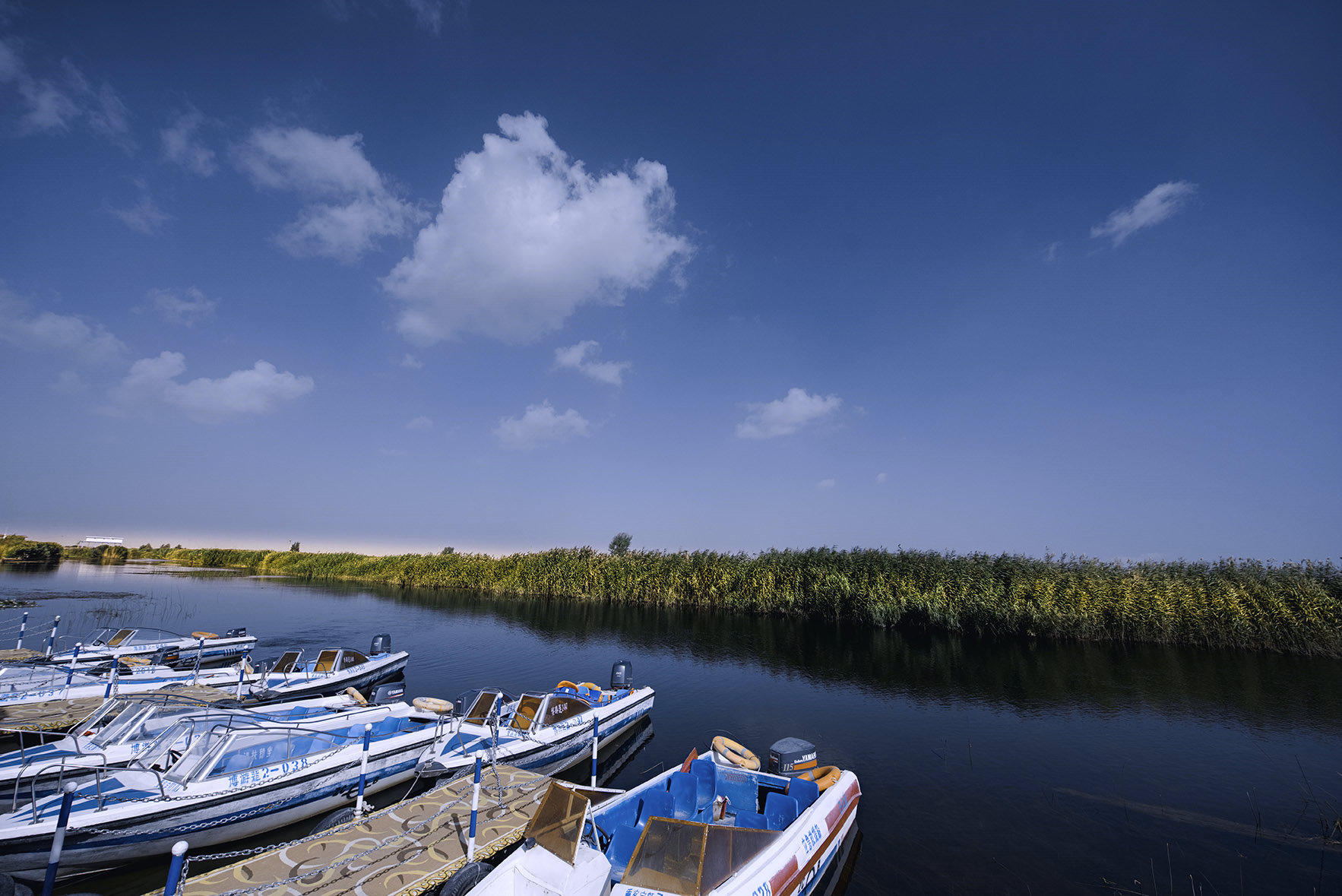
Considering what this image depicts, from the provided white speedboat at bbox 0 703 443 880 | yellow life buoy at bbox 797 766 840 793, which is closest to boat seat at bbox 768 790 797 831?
yellow life buoy at bbox 797 766 840 793

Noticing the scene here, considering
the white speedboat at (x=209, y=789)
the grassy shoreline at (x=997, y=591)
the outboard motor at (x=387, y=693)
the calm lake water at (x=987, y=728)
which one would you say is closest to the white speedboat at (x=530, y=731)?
the white speedboat at (x=209, y=789)

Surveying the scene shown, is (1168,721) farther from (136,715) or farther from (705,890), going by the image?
(136,715)

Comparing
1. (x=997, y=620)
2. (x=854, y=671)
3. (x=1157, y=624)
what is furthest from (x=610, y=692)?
(x=1157, y=624)

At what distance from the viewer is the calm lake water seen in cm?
1061

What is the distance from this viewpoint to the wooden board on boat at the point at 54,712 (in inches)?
544

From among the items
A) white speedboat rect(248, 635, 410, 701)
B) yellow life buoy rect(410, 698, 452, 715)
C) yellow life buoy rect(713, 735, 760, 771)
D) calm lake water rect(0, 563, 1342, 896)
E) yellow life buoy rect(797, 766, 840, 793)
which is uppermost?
yellow life buoy rect(410, 698, 452, 715)

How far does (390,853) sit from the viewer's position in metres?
8.37

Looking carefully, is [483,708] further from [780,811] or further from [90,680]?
[90,680]

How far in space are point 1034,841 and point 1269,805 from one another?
709 cm

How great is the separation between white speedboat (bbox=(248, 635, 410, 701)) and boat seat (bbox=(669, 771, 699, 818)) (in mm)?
17013

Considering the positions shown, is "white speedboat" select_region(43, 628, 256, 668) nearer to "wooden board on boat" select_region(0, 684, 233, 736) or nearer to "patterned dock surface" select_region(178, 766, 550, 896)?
"wooden board on boat" select_region(0, 684, 233, 736)

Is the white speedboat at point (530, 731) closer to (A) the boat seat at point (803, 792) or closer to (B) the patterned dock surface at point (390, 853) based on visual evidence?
(B) the patterned dock surface at point (390, 853)

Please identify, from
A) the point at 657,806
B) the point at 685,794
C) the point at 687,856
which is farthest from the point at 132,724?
the point at 687,856

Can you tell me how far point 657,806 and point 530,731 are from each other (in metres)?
5.99
